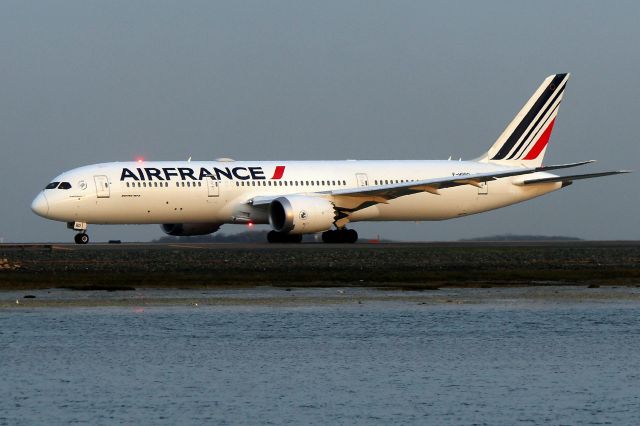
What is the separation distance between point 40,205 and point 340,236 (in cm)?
1325

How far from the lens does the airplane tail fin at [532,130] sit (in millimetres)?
65375

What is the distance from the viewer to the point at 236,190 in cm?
5759

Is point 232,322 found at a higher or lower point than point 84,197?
lower

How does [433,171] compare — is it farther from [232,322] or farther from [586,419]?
[586,419]

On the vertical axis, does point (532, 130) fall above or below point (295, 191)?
above

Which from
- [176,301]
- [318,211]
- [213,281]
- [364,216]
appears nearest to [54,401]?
[176,301]

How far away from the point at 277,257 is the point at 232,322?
805 inches

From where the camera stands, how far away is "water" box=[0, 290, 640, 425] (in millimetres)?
14612

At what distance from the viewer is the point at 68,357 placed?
18.9m

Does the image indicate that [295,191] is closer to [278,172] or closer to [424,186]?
[278,172]

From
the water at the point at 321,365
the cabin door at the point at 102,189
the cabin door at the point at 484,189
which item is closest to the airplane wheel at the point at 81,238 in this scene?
the cabin door at the point at 102,189

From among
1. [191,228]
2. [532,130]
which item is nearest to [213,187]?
[191,228]

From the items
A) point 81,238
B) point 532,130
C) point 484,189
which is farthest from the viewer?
point 532,130

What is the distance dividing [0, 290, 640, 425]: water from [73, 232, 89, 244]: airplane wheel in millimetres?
31188
